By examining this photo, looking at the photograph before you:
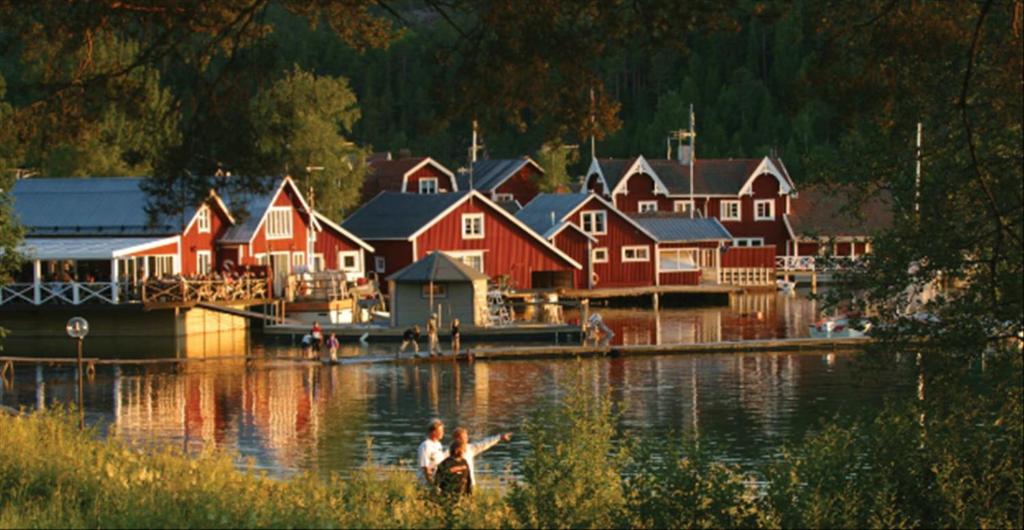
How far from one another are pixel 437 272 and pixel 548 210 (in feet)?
75.6

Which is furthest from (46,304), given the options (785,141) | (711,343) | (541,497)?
(785,141)

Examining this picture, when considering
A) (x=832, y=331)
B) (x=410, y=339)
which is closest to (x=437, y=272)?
(x=410, y=339)

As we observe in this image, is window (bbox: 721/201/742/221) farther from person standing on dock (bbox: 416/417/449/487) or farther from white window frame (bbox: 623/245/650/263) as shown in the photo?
person standing on dock (bbox: 416/417/449/487)

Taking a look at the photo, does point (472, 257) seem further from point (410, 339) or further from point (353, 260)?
point (410, 339)

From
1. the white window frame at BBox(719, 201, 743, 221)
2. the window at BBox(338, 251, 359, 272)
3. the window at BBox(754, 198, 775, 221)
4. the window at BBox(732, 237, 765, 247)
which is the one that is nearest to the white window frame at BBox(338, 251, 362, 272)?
the window at BBox(338, 251, 359, 272)

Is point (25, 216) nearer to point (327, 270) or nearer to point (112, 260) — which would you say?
point (112, 260)

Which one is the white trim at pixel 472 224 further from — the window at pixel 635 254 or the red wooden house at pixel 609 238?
the window at pixel 635 254

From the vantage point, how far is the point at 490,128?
16797 millimetres

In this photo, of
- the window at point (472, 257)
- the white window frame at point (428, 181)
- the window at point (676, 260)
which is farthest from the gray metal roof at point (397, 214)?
the white window frame at point (428, 181)

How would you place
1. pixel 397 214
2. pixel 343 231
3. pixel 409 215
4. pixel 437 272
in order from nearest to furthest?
pixel 437 272 → pixel 343 231 → pixel 409 215 → pixel 397 214

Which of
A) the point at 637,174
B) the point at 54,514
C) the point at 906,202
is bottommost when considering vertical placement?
the point at 54,514

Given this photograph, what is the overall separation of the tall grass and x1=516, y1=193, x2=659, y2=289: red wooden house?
5549 cm

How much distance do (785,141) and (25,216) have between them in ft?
287

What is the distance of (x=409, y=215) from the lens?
6981 centimetres
